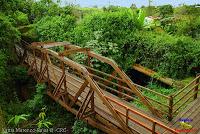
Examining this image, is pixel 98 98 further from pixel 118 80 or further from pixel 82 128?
pixel 82 128

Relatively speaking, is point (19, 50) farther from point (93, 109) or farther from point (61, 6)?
point (93, 109)

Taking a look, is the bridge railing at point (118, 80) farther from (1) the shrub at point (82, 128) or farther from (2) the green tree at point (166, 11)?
(2) the green tree at point (166, 11)

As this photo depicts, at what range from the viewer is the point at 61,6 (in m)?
19.4

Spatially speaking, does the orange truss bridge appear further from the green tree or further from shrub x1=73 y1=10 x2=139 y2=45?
the green tree

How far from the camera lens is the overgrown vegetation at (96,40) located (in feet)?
41.5

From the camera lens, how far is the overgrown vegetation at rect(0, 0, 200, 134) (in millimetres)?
12648

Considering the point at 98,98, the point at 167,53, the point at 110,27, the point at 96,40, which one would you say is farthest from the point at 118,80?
the point at 110,27

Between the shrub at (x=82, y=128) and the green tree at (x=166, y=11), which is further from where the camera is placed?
the green tree at (x=166, y=11)

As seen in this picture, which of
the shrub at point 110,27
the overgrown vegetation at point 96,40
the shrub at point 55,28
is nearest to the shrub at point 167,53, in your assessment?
the overgrown vegetation at point 96,40

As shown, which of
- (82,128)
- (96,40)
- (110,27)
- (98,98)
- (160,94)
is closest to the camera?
(160,94)

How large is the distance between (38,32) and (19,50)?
1560 millimetres

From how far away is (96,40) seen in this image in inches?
587

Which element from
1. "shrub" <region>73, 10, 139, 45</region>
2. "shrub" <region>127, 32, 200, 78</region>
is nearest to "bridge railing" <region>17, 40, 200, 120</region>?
"shrub" <region>127, 32, 200, 78</region>

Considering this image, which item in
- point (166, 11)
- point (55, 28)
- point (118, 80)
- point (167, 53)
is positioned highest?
point (166, 11)
